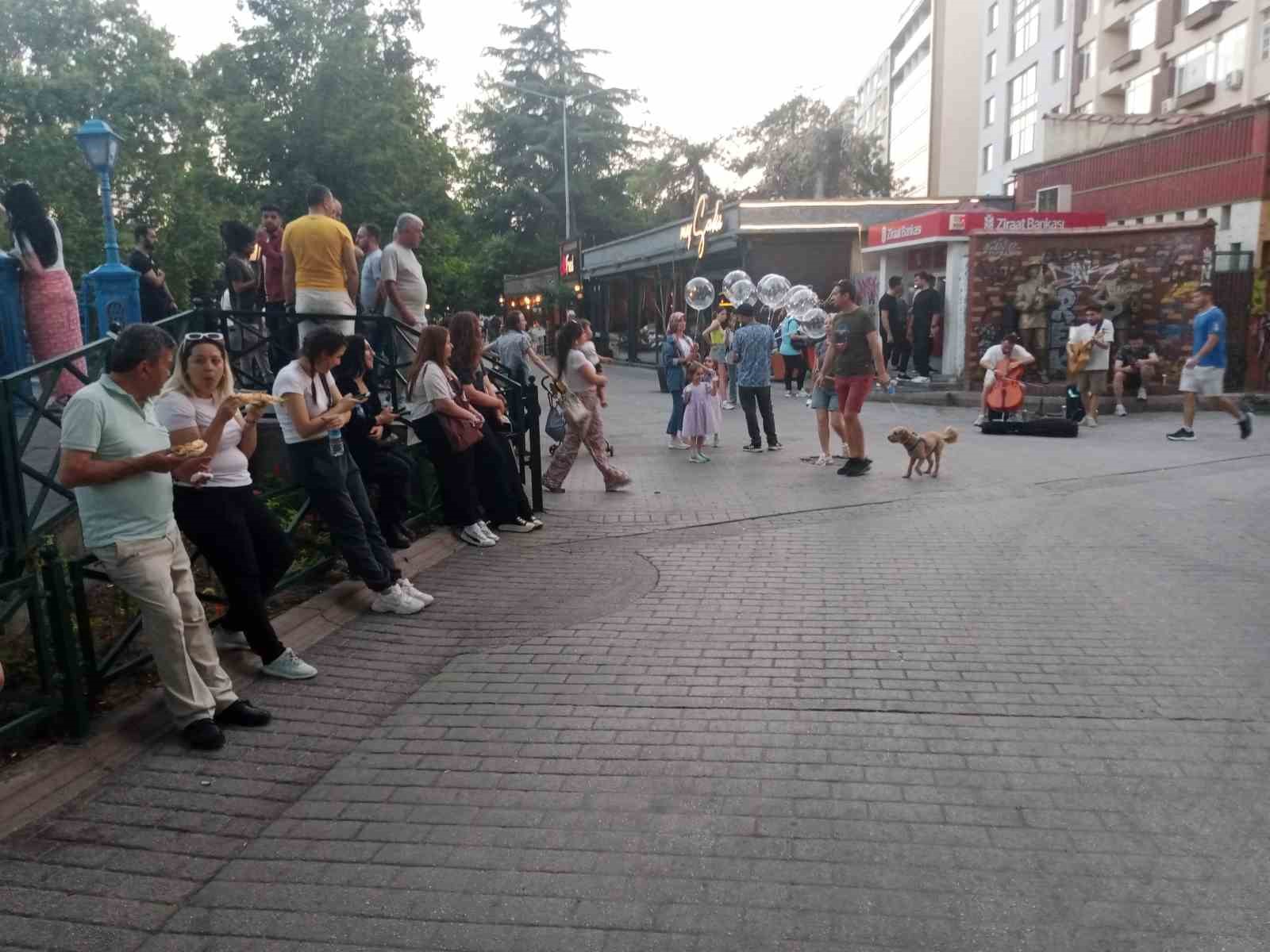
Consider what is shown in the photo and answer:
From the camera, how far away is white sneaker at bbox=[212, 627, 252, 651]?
5.36 metres

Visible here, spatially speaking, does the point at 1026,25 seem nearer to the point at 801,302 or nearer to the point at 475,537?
the point at 801,302

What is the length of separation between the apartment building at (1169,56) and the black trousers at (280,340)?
26.9 metres

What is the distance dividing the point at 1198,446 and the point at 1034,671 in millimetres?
9485

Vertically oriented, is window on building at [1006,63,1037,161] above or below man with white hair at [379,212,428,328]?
above

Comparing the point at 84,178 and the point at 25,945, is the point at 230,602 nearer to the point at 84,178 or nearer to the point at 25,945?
the point at 25,945

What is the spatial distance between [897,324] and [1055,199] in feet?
20.3

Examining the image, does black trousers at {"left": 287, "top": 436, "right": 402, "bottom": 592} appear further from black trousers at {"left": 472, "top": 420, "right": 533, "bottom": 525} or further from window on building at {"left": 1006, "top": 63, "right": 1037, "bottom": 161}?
window on building at {"left": 1006, "top": 63, "right": 1037, "bottom": 161}

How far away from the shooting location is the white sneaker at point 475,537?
8058 millimetres

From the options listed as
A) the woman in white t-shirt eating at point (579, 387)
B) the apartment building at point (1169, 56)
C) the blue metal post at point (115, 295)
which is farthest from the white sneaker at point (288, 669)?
the apartment building at point (1169, 56)

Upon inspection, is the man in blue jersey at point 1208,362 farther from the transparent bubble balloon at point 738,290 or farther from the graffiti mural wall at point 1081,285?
the transparent bubble balloon at point 738,290

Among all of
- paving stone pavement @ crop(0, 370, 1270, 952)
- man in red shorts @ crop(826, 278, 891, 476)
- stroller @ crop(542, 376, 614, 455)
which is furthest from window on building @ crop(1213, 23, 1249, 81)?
paving stone pavement @ crop(0, 370, 1270, 952)

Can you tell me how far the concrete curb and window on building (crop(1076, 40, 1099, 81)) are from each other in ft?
131

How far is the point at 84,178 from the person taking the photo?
28.0 metres

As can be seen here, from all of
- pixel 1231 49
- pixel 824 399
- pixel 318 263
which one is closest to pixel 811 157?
pixel 1231 49
